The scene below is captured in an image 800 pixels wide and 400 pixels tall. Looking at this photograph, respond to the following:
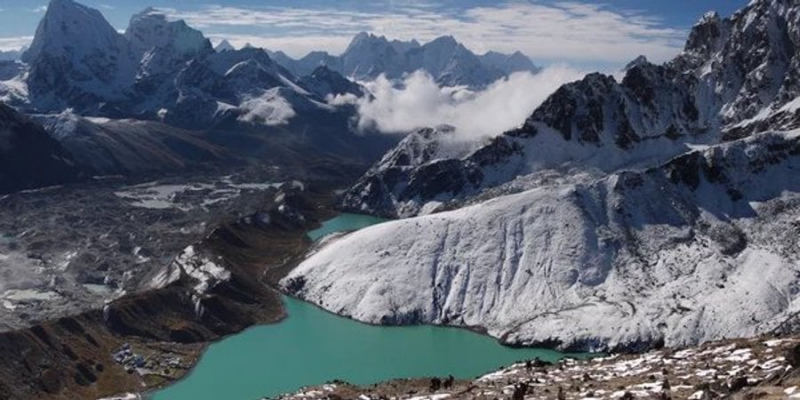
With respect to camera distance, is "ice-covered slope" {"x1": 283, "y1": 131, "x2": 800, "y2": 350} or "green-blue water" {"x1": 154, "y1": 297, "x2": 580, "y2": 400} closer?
"green-blue water" {"x1": 154, "y1": 297, "x2": 580, "y2": 400}

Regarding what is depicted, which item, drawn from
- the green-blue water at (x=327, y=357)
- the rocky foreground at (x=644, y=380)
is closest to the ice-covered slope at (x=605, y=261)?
the green-blue water at (x=327, y=357)

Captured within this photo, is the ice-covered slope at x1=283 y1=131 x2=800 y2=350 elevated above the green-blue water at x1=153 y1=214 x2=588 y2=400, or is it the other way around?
the ice-covered slope at x1=283 y1=131 x2=800 y2=350

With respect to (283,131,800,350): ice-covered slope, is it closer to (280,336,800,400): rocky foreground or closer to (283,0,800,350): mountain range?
(283,0,800,350): mountain range

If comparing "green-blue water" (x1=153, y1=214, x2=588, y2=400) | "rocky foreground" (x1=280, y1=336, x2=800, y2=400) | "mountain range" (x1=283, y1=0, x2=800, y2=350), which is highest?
"rocky foreground" (x1=280, y1=336, x2=800, y2=400)

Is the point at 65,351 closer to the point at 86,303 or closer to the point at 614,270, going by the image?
the point at 86,303

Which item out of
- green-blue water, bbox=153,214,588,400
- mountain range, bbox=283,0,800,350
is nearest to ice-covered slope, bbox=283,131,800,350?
mountain range, bbox=283,0,800,350

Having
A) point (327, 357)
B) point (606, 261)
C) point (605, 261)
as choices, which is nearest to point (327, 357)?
point (327, 357)

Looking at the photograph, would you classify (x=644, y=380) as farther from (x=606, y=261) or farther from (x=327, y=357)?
(x=606, y=261)
